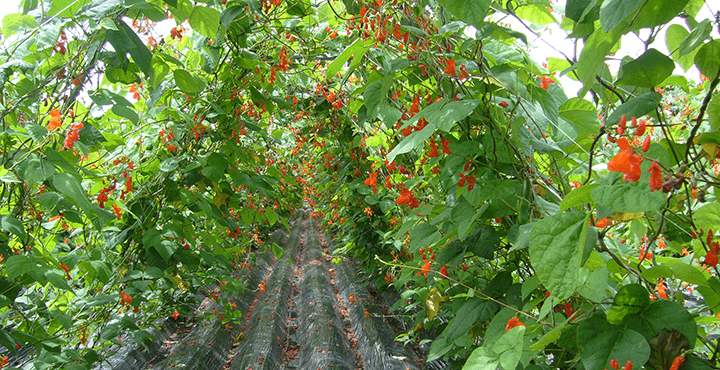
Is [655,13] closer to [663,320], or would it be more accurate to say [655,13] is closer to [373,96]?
[663,320]

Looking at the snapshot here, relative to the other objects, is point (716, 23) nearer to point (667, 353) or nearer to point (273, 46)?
point (667, 353)

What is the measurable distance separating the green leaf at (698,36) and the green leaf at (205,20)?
4.21 feet

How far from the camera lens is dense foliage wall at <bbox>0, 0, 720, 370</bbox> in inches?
26.4

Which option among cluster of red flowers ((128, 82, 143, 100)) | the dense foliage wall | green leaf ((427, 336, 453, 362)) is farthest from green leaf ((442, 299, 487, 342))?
cluster of red flowers ((128, 82, 143, 100))

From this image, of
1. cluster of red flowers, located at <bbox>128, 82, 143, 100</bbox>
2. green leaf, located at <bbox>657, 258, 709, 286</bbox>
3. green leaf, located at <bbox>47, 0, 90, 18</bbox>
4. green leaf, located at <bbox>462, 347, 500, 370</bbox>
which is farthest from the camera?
cluster of red flowers, located at <bbox>128, 82, 143, 100</bbox>

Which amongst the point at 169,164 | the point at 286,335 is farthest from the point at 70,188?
the point at 286,335

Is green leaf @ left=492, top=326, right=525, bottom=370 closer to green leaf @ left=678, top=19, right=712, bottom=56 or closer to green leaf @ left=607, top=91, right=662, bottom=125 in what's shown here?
green leaf @ left=607, top=91, right=662, bottom=125

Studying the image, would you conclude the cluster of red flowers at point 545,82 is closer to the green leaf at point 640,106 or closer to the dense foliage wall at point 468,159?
the dense foliage wall at point 468,159

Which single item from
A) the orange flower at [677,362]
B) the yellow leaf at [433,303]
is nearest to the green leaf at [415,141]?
the orange flower at [677,362]

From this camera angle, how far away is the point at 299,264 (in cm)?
827

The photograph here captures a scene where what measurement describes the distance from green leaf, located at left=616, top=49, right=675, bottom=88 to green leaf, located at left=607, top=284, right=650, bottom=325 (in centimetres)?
40

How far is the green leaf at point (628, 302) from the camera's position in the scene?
0.73 meters

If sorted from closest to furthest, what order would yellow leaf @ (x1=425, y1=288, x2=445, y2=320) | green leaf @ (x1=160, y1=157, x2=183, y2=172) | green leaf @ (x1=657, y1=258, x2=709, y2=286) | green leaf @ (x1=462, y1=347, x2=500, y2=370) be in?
green leaf @ (x1=657, y1=258, x2=709, y2=286)
green leaf @ (x1=462, y1=347, x2=500, y2=370)
yellow leaf @ (x1=425, y1=288, x2=445, y2=320)
green leaf @ (x1=160, y1=157, x2=183, y2=172)

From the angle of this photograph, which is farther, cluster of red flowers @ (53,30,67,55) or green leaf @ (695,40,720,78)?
cluster of red flowers @ (53,30,67,55)
